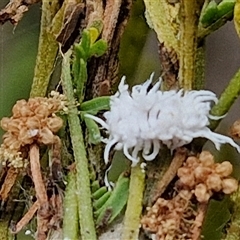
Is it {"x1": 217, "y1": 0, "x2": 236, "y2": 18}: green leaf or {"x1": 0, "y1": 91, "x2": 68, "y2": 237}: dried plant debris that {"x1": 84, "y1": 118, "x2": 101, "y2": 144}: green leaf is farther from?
{"x1": 217, "y1": 0, "x2": 236, "y2": 18}: green leaf

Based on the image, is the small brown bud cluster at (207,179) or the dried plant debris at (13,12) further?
the dried plant debris at (13,12)

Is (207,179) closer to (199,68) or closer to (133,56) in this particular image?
(199,68)

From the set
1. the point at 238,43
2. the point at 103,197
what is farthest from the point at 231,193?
the point at 238,43

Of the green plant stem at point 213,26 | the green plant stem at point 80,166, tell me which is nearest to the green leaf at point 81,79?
the green plant stem at point 80,166

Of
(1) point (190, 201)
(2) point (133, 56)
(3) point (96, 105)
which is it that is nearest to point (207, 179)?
(1) point (190, 201)

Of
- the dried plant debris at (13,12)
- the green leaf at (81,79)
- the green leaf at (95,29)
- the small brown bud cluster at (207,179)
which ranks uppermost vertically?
the dried plant debris at (13,12)

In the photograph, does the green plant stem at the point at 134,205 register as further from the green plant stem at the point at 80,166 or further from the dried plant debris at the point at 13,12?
the dried plant debris at the point at 13,12

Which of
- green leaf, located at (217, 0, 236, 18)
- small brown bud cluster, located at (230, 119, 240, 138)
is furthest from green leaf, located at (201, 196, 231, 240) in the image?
green leaf, located at (217, 0, 236, 18)
